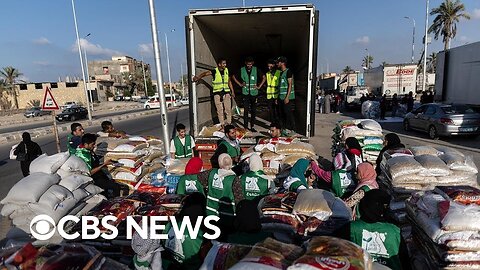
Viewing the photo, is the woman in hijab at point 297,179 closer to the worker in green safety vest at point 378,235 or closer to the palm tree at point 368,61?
the worker in green safety vest at point 378,235

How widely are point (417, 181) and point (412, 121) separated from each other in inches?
405

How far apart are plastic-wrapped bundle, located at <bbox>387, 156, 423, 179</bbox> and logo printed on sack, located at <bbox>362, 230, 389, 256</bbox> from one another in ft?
5.79

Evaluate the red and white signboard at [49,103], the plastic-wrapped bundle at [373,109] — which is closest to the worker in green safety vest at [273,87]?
the red and white signboard at [49,103]

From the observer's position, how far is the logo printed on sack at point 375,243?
243 centimetres

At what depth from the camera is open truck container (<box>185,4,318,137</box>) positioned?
6059 mm

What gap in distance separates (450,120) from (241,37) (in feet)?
25.2

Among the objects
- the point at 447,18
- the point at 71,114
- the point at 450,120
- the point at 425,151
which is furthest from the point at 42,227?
the point at 447,18

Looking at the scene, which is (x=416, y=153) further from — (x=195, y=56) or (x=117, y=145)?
(x=117, y=145)

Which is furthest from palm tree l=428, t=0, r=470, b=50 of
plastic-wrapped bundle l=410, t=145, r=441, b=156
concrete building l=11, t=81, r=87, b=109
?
concrete building l=11, t=81, r=87, b=109

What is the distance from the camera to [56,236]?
346 cm

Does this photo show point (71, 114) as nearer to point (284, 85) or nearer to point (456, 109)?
point (284, 85)

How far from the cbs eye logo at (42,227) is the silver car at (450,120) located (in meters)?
11.7

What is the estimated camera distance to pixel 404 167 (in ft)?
13.0

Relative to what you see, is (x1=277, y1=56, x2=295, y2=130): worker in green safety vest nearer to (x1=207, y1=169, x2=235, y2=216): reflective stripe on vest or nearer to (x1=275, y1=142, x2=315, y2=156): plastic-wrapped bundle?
(x1=275, y1=142, x2=315, y2=156): plastic-wrapped bundle
